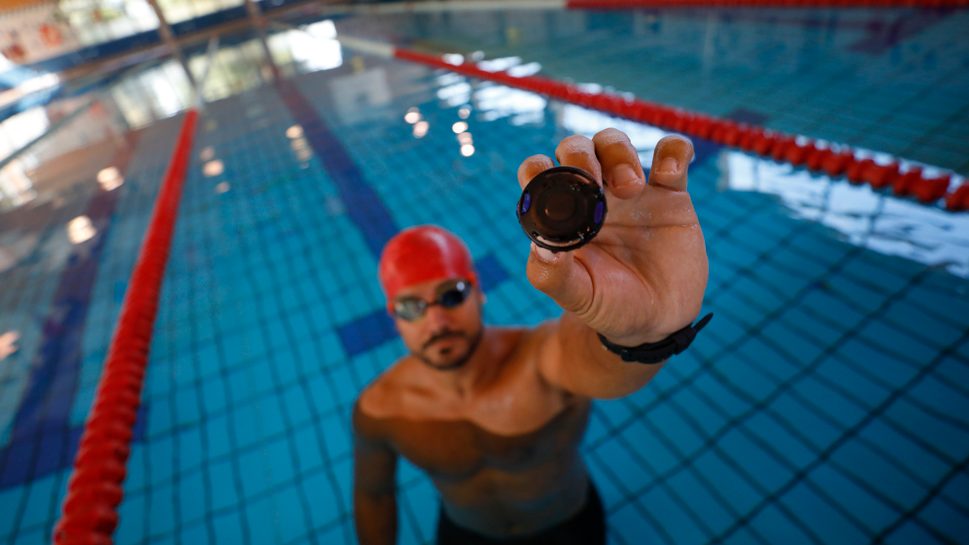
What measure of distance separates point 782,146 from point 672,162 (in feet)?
11.7

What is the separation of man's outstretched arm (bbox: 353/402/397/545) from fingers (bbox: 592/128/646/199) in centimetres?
116

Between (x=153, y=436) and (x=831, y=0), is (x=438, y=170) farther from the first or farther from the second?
(x=831, y=0)

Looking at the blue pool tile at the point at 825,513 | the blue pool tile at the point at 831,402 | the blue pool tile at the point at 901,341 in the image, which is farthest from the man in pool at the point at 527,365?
the blue pool tile at the point at 901,341

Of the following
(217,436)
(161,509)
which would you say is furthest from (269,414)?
(161,509)

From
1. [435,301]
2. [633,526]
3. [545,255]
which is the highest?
[545,255]

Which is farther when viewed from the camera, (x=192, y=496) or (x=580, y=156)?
(x=192, y=496)

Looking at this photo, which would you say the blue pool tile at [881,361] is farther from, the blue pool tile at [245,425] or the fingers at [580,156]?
the blue pool tile at [245,425]

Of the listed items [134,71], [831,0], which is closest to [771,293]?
[831,0]

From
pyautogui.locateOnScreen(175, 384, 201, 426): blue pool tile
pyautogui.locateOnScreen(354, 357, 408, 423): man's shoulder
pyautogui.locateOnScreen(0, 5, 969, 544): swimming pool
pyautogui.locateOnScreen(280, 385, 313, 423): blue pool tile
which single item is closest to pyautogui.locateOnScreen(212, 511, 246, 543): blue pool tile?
pyautogui.locateOnScreen(0, 5, 969, 544): swimming pool

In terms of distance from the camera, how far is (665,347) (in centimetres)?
85

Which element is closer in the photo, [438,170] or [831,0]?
[438,170]

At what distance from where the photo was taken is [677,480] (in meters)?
2.17

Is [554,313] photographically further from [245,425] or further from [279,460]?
[245,425]

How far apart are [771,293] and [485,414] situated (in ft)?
7.17
